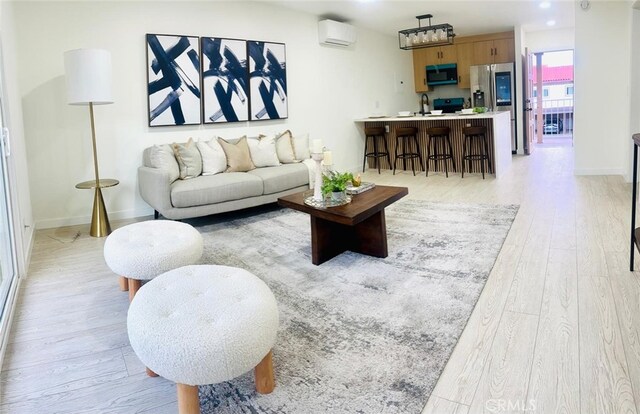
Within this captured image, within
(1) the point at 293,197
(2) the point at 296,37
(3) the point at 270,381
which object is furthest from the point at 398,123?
(3) the point at 270,381

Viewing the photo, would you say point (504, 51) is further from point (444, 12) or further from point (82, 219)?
point (82, 219)

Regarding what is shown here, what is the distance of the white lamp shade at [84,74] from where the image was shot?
13.5 ft

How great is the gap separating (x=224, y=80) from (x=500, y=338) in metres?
4.57

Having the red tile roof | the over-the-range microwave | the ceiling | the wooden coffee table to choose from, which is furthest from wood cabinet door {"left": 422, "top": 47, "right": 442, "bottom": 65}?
the wooden coffee table

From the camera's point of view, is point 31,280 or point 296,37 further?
point 296,37

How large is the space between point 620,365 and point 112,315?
252 cm

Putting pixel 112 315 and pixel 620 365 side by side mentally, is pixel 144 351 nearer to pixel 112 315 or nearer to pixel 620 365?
pixel 112 315

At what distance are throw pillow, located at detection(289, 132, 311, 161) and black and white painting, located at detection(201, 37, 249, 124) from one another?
0.76 m

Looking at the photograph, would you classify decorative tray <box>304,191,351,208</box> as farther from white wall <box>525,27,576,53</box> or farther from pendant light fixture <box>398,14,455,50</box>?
white wall <box>525,27,576,53</box>

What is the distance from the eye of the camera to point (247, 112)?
5859 millimetres

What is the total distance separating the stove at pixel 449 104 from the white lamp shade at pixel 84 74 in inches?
286

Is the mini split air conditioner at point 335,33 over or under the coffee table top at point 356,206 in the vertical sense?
over

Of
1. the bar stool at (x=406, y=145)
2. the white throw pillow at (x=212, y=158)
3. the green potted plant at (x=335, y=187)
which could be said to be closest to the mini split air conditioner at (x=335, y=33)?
the bar stool at (x=406, y=145)

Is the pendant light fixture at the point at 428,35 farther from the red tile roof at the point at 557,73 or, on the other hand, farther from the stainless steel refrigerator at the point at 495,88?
the red tile roof at the point at 557,73
